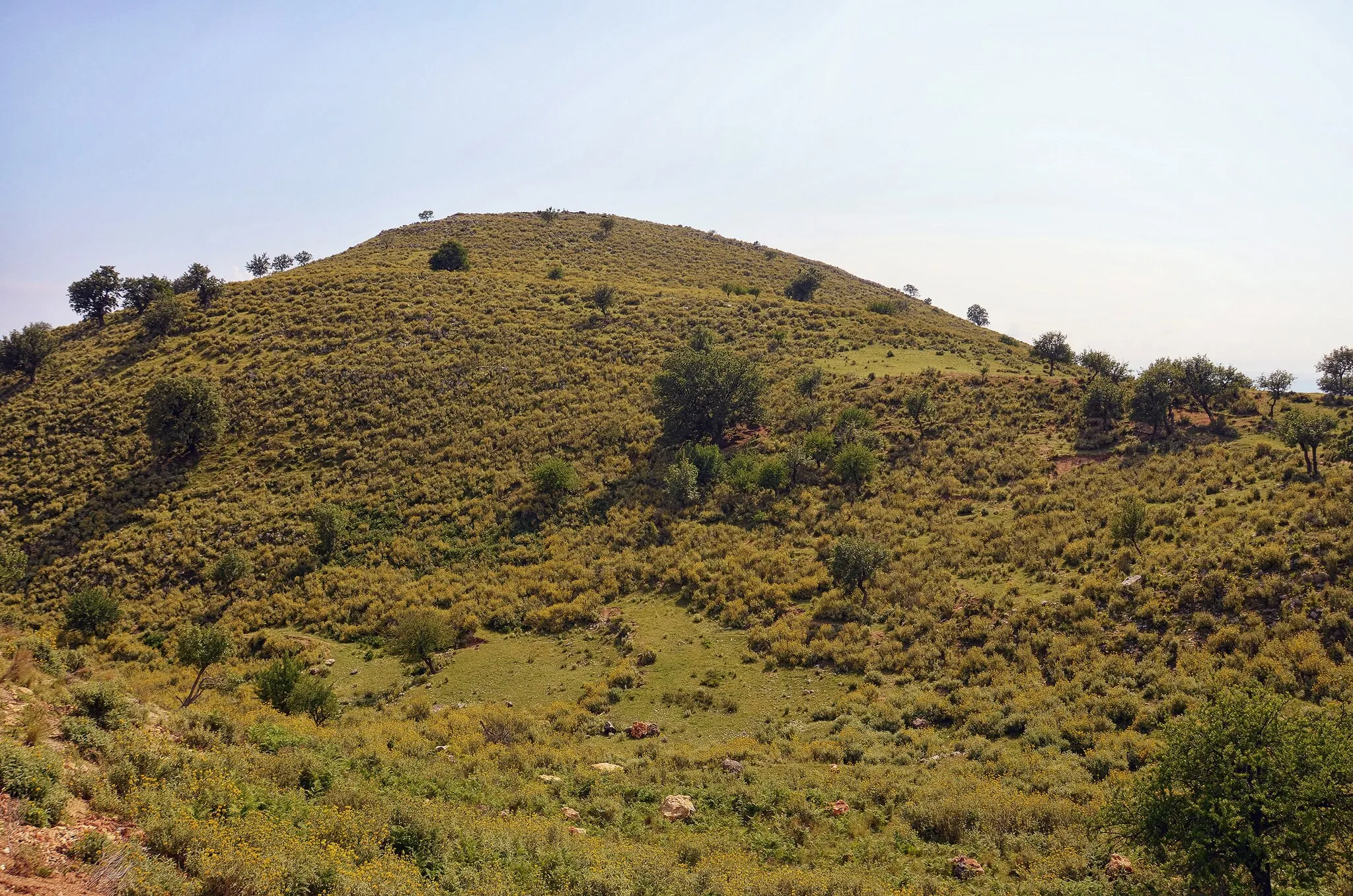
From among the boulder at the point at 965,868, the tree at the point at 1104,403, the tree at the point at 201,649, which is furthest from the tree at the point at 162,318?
the tree at the point at 1104,403

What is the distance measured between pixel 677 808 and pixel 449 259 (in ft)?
247

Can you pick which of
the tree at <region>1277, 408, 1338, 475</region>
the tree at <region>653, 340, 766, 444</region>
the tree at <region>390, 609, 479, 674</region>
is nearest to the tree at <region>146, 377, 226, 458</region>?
the tree at <region>390, 609, 479, 674</region>

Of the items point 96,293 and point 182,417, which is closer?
point 182,417

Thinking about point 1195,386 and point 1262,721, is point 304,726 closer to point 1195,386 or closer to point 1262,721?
point 1262,721

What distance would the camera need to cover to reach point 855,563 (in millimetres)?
27516

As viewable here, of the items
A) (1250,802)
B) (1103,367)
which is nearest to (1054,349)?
(1103,367)

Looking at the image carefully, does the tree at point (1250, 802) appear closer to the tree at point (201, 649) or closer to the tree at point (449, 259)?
the tree at point (201, 649)

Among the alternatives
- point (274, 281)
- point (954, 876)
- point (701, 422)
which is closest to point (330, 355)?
point (274, 281)

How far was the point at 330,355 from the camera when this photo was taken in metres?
54.4

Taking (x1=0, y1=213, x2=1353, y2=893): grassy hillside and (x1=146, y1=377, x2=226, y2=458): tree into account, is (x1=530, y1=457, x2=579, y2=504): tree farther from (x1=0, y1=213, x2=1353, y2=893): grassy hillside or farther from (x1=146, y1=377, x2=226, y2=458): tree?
(x1=146, y1=377, x2=226, y2=458): tree

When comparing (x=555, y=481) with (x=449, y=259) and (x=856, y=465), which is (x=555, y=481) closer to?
(x=856, y=465)

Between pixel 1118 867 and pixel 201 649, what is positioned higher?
pixel 201 649

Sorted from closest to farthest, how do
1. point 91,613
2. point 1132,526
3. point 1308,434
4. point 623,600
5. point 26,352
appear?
point 1132,526 < point 91,613 < point 1308,434 < point 623,600 < point 26,352

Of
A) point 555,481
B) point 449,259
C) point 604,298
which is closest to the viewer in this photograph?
point 555,481
